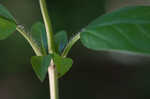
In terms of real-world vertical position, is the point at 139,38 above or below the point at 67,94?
above

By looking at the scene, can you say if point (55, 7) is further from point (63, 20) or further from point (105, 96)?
point (105, 96)

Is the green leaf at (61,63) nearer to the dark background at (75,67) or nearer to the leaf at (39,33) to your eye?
the leaf at (39,33)

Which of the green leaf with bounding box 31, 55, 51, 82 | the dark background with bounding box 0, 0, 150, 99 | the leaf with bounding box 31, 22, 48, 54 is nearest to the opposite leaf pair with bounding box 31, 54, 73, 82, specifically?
the green leaf with bounding box 31, 55, 51, 82

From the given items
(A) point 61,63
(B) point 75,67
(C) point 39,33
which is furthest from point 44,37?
(B) point 75,67

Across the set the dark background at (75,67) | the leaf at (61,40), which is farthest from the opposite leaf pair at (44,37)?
the dark background at (75,67)

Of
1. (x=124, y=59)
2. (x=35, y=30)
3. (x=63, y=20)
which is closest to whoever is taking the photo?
(x=35, y=30)

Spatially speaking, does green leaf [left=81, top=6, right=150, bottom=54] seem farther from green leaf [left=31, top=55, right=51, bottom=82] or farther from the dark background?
the dark background

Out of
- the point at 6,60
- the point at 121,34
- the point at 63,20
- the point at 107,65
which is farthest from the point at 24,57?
the point at 121,34
